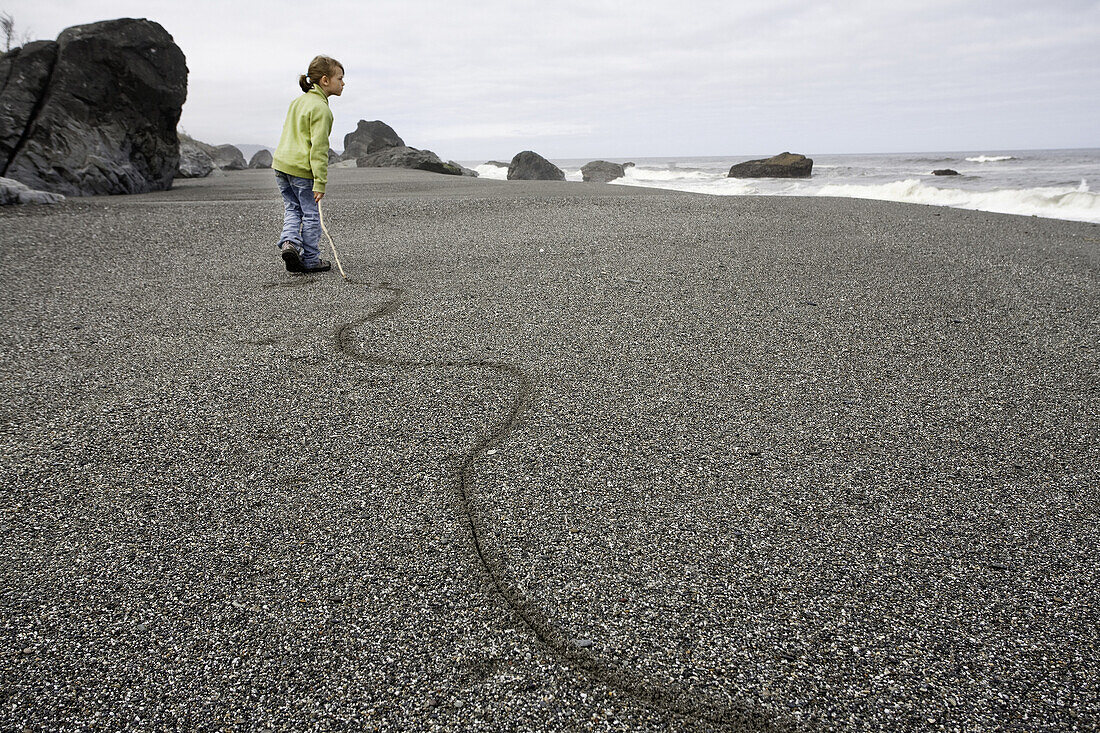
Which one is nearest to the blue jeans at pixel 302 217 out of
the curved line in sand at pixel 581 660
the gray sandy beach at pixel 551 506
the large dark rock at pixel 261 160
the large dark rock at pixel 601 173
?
the gray sandy beach at pixel 551 506

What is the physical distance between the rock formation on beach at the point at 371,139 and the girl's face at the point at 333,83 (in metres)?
22.0

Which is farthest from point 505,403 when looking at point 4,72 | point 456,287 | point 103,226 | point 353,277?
point 4,72

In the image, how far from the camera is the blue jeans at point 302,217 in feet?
15.8

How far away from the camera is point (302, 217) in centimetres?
490

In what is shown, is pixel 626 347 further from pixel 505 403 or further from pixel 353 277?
pixel 353 277

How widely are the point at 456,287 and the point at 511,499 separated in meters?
2.58

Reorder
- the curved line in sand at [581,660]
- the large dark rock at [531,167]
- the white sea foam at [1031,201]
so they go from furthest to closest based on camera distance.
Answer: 1. the large dark rock at [531,167]
2. the white sea foam at [1031,201]
3. the curved line in sand at [581,660]

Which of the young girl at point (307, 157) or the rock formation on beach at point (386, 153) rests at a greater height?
the rock formation on beach at point (386, 153)

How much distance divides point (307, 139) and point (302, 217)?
1.97 feet

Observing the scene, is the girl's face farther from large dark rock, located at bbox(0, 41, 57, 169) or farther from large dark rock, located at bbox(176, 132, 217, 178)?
large dark rock, located at bbox(176, 132, 217, 178)

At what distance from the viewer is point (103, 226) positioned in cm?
599

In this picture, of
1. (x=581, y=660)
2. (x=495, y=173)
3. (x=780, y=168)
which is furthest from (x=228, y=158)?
(x=581, y=660)

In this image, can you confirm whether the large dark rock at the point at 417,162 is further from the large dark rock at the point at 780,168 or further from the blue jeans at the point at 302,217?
the blue jeans at the point at 302,217

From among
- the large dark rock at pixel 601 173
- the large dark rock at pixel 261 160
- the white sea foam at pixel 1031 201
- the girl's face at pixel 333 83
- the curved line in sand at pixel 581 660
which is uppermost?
the large dark rock at pixel 261 160
